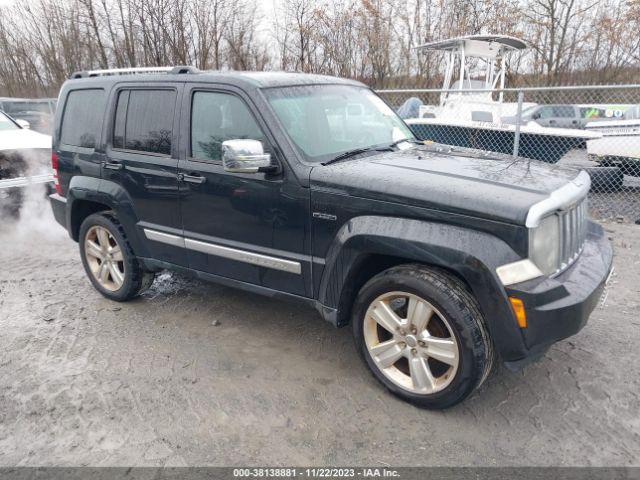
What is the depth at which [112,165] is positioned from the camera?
4.22 meters

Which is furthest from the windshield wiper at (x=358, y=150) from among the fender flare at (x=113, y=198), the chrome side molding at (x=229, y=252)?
the fender flare at (x=113, y=198)

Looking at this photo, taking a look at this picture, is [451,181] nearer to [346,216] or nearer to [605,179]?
[346,216]

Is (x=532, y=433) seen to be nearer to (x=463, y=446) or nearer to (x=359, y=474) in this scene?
(x=463, y=446)

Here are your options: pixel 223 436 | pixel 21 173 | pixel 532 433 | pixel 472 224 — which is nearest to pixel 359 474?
pixel 223 436

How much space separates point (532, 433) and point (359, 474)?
3.38 ft

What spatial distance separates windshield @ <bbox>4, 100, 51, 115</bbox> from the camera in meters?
14.1

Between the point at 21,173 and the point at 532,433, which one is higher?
the point at 21,173

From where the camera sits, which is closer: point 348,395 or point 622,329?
point 348,395

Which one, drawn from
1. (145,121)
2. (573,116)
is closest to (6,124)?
(145,121)

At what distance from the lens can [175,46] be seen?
20.1 m

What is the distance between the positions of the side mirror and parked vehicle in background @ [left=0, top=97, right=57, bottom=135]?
1319 centimetres

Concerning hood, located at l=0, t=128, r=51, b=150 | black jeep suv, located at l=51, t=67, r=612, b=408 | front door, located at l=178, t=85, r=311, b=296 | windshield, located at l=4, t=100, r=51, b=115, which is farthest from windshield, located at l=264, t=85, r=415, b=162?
windshield, located at l=4, t=100, r=51, b=115

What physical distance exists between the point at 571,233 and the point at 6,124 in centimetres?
872

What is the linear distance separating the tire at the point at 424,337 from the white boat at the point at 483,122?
17.2 feet
